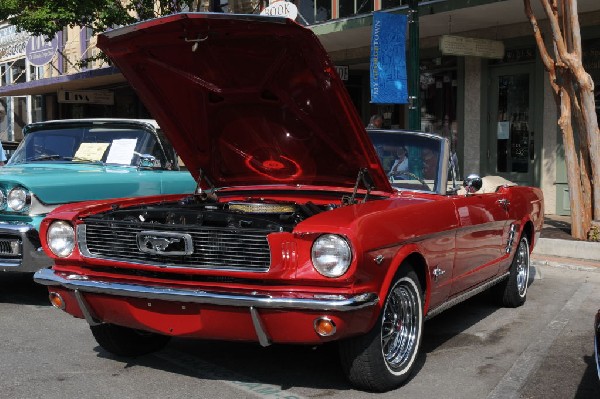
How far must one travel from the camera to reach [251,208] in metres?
4.84

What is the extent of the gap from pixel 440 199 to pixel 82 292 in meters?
2.36

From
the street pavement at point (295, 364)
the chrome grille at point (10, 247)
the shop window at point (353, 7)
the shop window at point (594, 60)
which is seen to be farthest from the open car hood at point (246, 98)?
the shop window at point (353, 7)

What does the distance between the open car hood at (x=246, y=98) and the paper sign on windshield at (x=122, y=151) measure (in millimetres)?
2093

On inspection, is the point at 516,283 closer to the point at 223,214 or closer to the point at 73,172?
the point at 223,214

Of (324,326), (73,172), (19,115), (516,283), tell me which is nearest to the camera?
(324,326)

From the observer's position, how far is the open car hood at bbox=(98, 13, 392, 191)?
436 centimetres

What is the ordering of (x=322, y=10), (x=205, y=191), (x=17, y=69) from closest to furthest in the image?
(x=205, y=191)
(x=322, y=10)
(x=17, y=69)

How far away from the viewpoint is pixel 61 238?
4.44 metres

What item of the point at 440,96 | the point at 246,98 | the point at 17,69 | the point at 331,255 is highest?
the point at 17,69

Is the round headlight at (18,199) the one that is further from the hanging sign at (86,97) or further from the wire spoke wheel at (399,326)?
the hanging sign at (86,97)

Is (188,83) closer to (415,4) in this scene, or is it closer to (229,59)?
(229,59)

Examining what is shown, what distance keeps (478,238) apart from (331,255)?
6.18 ft

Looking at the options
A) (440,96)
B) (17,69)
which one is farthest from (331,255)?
(17,69)

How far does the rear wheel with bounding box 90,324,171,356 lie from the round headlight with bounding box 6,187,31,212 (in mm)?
1763
